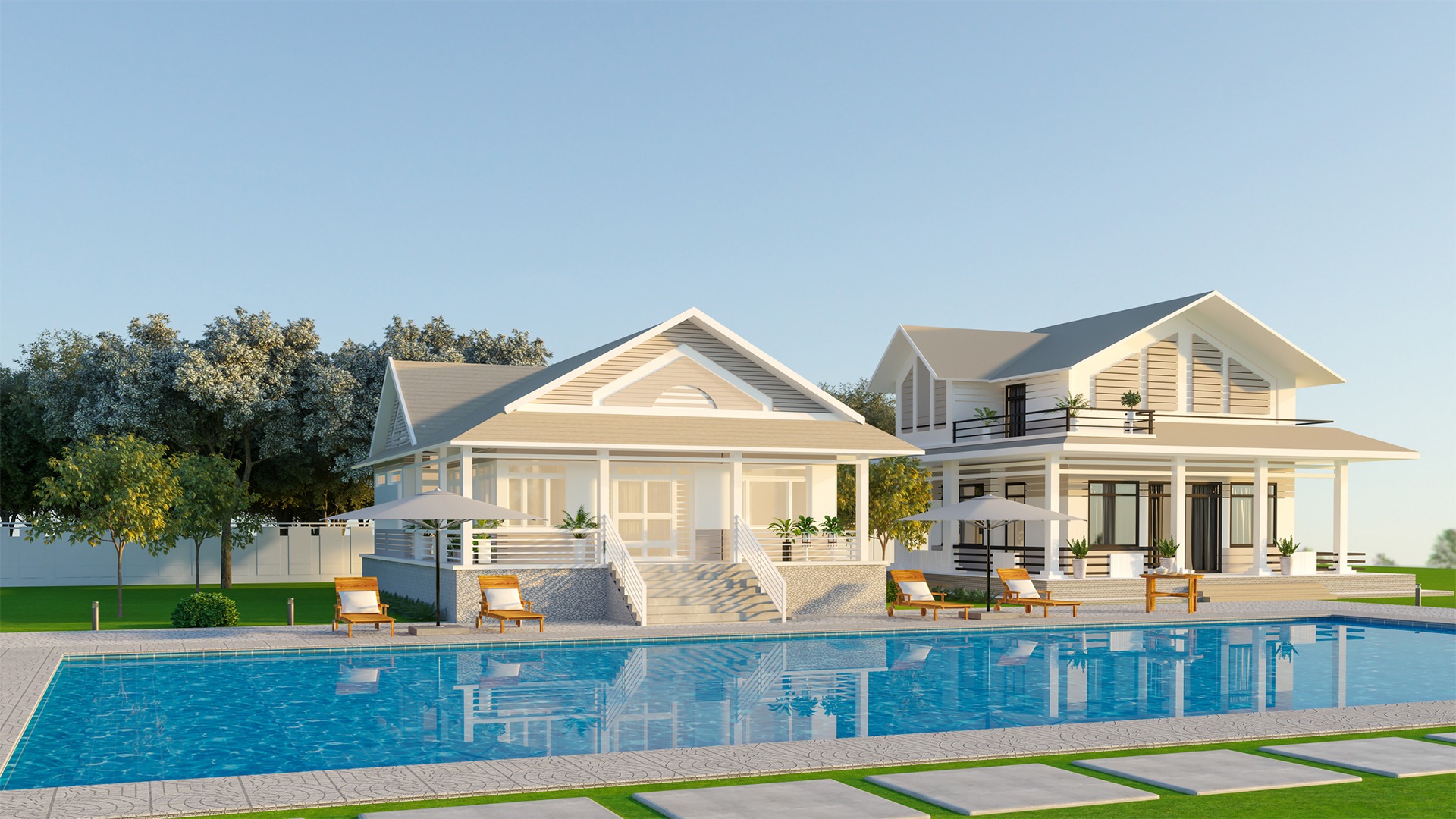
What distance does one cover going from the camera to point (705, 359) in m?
26.7

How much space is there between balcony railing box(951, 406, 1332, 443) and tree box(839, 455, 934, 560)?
7.26ft

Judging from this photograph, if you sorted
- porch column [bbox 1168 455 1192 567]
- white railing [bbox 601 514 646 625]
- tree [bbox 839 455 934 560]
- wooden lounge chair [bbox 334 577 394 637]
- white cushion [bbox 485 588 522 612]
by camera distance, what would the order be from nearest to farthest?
wooden lounge chair [bbox 334 577 394 637] < white cushion [bbox 485 588 522 612] < white railing [bbox 601 514 646 625] < porch column [bbox 1168 455 1192 567] < tree [bbox 839 455 934 560]

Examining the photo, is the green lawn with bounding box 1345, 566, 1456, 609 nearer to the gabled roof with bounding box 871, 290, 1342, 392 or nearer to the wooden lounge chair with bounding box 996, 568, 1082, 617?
the gabled roof with bounding box 871, 290, 1342, 392

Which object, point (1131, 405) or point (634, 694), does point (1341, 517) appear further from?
point (634, 694)

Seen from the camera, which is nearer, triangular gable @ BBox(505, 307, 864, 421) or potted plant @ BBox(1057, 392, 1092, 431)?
triangular gable @ BBox(505, 307, 864, 421)

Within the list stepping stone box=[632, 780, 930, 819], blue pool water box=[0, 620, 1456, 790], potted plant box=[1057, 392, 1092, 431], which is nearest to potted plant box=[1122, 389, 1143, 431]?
potted plant box=[1057, 392, 1092, 431]

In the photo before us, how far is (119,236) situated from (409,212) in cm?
673

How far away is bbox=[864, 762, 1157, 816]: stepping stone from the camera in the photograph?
8.70m

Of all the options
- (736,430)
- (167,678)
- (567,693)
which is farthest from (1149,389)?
(167,678)

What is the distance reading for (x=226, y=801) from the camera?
8773 millimetres

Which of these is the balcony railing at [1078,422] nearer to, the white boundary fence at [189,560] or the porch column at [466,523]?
the porch column at [466,523]

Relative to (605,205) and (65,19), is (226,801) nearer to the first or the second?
(65,19)

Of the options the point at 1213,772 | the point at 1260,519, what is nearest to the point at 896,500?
the point at 1260,519

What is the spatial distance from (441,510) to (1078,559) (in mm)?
16115
